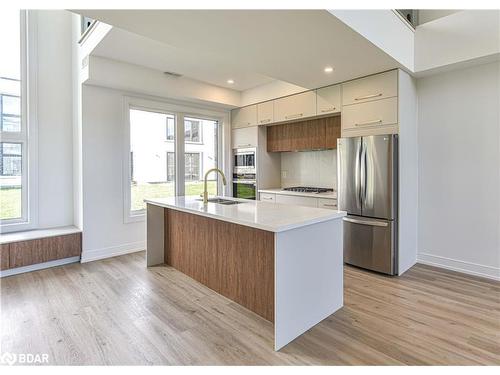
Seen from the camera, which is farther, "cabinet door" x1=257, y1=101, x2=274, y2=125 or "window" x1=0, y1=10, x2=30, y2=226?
"cabinet door" x1=257, y1=101, x2=274, y2=125

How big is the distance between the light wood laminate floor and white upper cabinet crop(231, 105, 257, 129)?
298cm

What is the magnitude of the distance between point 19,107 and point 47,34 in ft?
3.68

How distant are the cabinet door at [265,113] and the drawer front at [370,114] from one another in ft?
4.44

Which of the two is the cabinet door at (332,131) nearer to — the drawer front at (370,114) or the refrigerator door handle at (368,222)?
the drawer front at (370,114)

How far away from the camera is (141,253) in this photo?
167 inches

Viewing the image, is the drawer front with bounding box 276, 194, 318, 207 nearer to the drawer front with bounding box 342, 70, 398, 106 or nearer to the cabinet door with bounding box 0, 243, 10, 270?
the drawer front with bounding box 342, 70, 398, 106

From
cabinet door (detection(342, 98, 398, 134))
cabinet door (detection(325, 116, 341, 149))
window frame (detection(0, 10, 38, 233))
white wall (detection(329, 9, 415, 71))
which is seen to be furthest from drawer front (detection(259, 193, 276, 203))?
window frame (detection(0, 10, 38, 233))

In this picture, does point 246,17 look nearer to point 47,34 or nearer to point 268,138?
point 268,138

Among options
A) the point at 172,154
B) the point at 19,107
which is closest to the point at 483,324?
the point at 172,154

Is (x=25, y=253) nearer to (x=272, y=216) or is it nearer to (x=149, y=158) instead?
(x=149, y=158)

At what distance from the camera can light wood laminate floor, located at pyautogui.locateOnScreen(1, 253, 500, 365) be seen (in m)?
1.88

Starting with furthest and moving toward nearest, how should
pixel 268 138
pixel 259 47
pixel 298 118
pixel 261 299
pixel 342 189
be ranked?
1. pixel 268 138
2. pixel 298 118
3. pixel 342 189
4. pixel 259 47
5. pixel 261 299

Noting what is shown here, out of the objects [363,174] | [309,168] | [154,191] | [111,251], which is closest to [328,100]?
[363,174]

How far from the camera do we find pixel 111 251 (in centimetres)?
408
